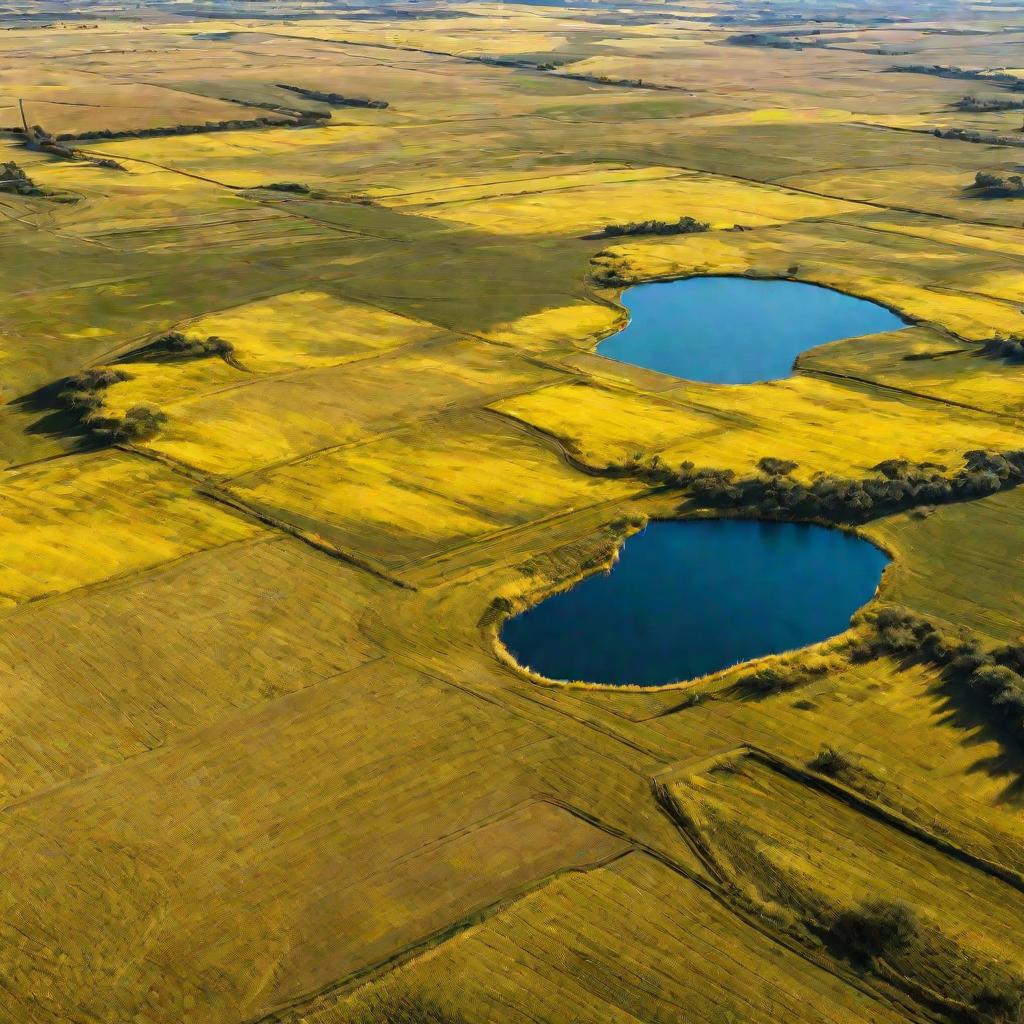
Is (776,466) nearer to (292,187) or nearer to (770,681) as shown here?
(770,681)

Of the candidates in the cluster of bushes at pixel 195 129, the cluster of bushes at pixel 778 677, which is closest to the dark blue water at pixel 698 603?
the cluster of bushes at pixel 778 677

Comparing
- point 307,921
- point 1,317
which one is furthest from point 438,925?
point 1,317

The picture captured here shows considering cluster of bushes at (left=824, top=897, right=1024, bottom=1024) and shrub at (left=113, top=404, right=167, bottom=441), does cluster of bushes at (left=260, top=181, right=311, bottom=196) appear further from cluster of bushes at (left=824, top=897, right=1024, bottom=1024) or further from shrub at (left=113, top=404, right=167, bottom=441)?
cluster of bushes at (left=824, top=897, right=1024, bottom=1024)

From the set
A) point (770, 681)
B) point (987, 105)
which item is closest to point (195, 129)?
point (987, 105)

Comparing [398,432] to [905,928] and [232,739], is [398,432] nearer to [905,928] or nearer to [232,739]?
[232,739]

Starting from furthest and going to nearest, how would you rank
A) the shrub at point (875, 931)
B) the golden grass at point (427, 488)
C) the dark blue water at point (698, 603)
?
the golden grass at point (427, 488), the dark blue water at point (698, 603), the shrub at point (875, 931)

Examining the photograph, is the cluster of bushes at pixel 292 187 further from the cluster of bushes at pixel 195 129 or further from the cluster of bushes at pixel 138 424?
the cluster of bushes at pixel 138 424
